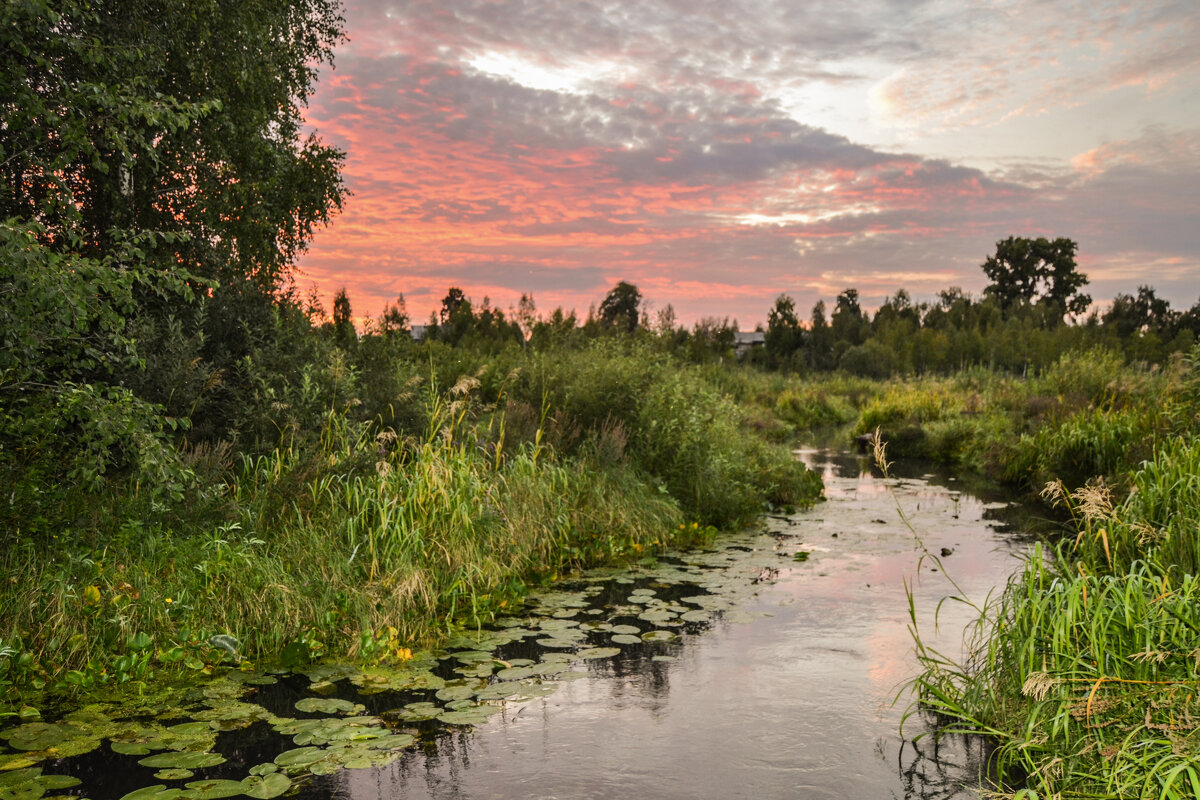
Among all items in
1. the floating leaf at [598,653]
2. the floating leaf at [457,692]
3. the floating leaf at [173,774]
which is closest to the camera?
the floating leaf at [173,774]

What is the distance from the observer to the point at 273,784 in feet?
13.3

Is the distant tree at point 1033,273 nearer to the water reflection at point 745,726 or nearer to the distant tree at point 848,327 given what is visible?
the distant tree at point 848,327

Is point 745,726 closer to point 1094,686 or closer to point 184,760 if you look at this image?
point 1094,686

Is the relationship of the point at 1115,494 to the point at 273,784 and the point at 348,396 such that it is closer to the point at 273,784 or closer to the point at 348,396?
the point at 348,396

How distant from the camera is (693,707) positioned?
523cm

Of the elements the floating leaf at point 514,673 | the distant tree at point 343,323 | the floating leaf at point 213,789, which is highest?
the distant tree at point 343,323

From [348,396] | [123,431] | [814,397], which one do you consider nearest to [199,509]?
[123,431]


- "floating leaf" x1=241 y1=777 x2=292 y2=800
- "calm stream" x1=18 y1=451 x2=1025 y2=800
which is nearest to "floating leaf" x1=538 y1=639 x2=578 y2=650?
"calm stream" x1=18 y1=451 x2=1025 y2=800

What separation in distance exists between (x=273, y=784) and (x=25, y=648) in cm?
220

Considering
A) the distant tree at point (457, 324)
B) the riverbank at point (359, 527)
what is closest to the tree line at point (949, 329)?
the distant tree at point (457, 324)

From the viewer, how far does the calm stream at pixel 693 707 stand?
13.8 feet

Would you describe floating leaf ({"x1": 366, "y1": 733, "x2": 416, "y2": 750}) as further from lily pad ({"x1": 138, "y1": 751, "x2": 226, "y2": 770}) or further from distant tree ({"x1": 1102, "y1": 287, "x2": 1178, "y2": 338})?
distant tree ({"x1": 1102, "y1": 287, "x2": 1178, "y2": 338})

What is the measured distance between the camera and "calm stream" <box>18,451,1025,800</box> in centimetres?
419

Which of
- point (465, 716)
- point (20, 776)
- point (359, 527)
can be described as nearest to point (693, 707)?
point (465, 716)
